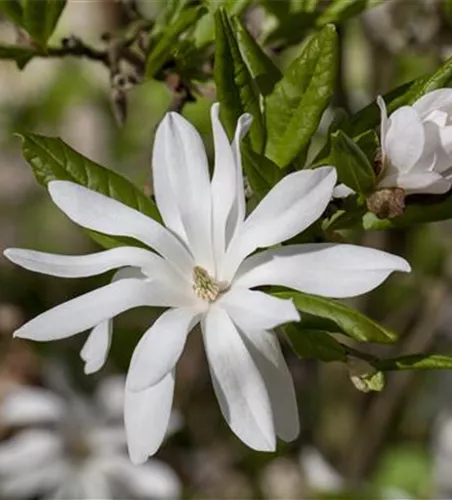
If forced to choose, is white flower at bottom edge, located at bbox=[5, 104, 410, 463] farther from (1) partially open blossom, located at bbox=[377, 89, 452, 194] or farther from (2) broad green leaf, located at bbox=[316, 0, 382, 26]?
(2) broad green leaf, located at bbox=[316, 0, 382, 26]

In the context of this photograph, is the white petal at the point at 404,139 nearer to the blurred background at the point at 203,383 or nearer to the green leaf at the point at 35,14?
the green leaf at the point at 35,14

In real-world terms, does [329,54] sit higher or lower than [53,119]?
higher

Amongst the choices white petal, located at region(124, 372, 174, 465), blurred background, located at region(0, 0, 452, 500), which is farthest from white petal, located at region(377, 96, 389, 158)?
blurred background, located at region(0, 0, 452, 500)

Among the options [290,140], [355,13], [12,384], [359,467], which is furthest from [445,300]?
[12,384]

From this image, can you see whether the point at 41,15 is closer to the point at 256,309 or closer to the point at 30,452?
the point at 256,309

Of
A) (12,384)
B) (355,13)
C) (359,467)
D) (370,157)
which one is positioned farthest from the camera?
(12,384)

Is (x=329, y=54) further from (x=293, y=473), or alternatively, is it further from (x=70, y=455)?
(x=293, y=473)
